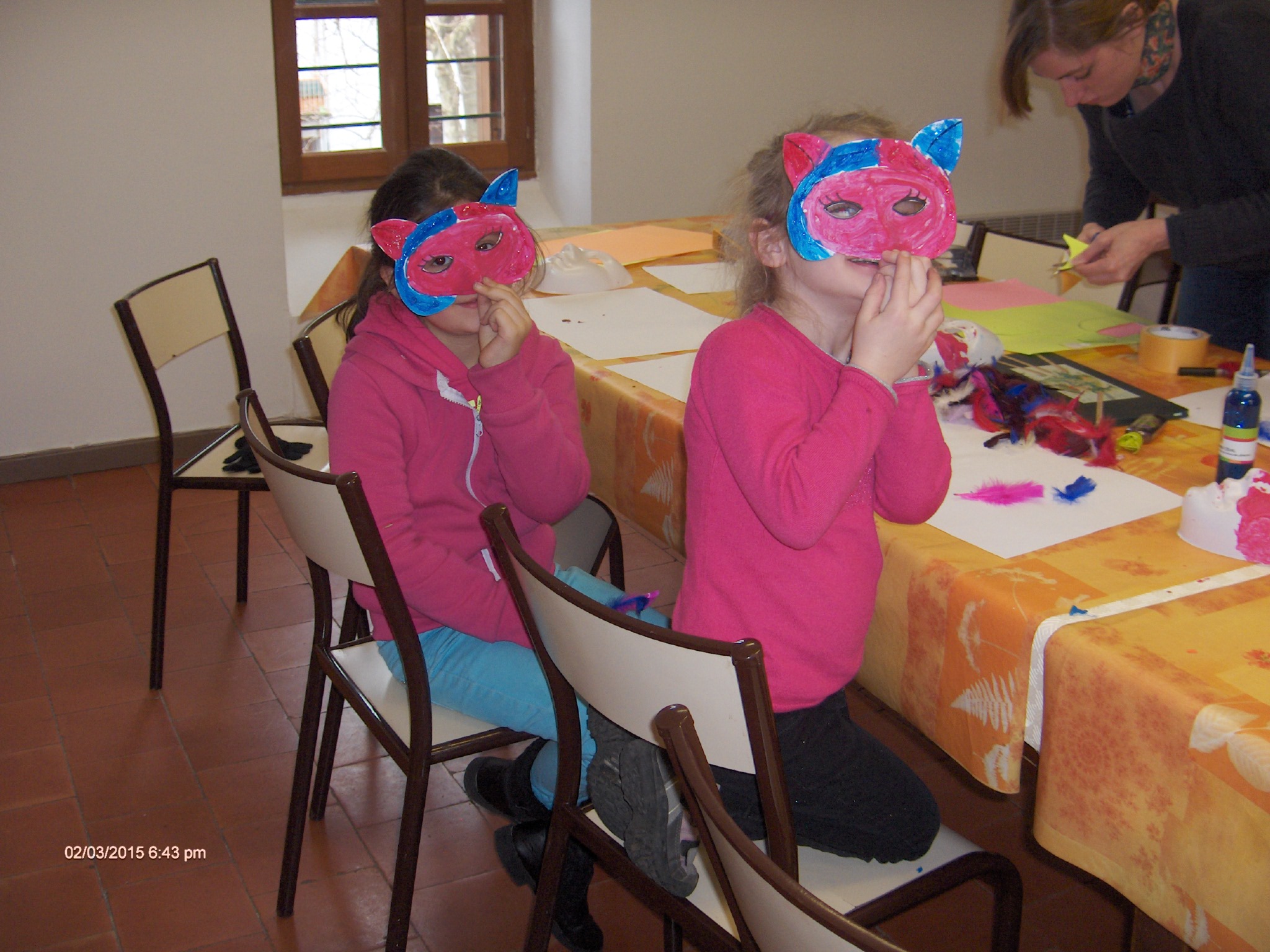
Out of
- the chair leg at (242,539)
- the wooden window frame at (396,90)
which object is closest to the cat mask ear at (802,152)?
the chair leg at (242,539)

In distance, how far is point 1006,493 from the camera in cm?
132

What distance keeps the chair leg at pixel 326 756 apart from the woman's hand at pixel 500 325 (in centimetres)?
55

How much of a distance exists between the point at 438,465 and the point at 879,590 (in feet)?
2.04

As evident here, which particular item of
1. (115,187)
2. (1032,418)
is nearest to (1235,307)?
(1032,418)

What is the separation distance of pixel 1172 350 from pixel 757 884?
4.42 feet

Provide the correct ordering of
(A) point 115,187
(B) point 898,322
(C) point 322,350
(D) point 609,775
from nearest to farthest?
(B) point 898,322 < (D) point 609,775 < (C) point 322,350 < (A) point 115,187

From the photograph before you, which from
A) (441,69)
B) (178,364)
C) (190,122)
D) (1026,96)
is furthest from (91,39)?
(1026,96)

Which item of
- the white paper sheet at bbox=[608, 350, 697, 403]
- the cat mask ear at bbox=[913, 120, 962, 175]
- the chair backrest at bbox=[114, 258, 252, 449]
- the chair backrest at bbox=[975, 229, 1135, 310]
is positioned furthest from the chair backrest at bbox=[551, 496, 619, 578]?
the chair backrest at bbox=[975, 229, 1135, 310]

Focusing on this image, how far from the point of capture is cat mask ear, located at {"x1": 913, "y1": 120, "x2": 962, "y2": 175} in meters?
1.13

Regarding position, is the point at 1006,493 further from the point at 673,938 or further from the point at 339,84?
the point at 339,84

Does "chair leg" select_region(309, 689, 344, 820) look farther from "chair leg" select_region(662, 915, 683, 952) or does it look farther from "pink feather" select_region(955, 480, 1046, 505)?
"pink feather" select_region(955, 480, 1046, 505)

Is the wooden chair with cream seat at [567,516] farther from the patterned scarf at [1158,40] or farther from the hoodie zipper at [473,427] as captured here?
the patterned scarf at [1158,40]

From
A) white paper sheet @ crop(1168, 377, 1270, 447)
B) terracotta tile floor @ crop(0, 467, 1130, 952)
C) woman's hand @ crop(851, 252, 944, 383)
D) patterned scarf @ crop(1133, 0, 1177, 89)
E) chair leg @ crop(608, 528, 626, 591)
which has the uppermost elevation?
patterned scarf @ crop(1133, 0, 1177, 89)

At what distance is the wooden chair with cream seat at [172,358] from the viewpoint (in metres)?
2.10
